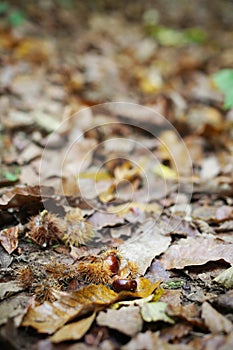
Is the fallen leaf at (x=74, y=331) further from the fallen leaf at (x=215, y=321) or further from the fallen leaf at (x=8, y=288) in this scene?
the fallen leaf at (x=215, y=321)

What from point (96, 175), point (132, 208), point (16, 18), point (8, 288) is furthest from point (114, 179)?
point (16, 18)

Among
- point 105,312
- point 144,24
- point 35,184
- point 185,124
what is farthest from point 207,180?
point 144,24

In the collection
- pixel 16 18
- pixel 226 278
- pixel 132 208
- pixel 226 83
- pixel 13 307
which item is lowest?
pixel 13 307

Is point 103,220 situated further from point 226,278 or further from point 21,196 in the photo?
point 226,278

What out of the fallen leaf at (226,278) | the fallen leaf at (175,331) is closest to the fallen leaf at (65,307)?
the fallen leaf at (175,331)

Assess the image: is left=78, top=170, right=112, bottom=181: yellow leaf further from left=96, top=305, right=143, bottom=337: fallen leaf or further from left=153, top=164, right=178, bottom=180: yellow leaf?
left=96, top=305, right=143, bottom=337: fallen leaf

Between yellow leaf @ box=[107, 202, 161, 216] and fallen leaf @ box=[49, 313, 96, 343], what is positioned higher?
yellow leaf @ box=[107, 202, 161, 216]

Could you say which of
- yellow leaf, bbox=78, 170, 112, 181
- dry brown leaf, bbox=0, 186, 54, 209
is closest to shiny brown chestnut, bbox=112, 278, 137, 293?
dry brown leaf, bbox=0, 186, 54, 209
